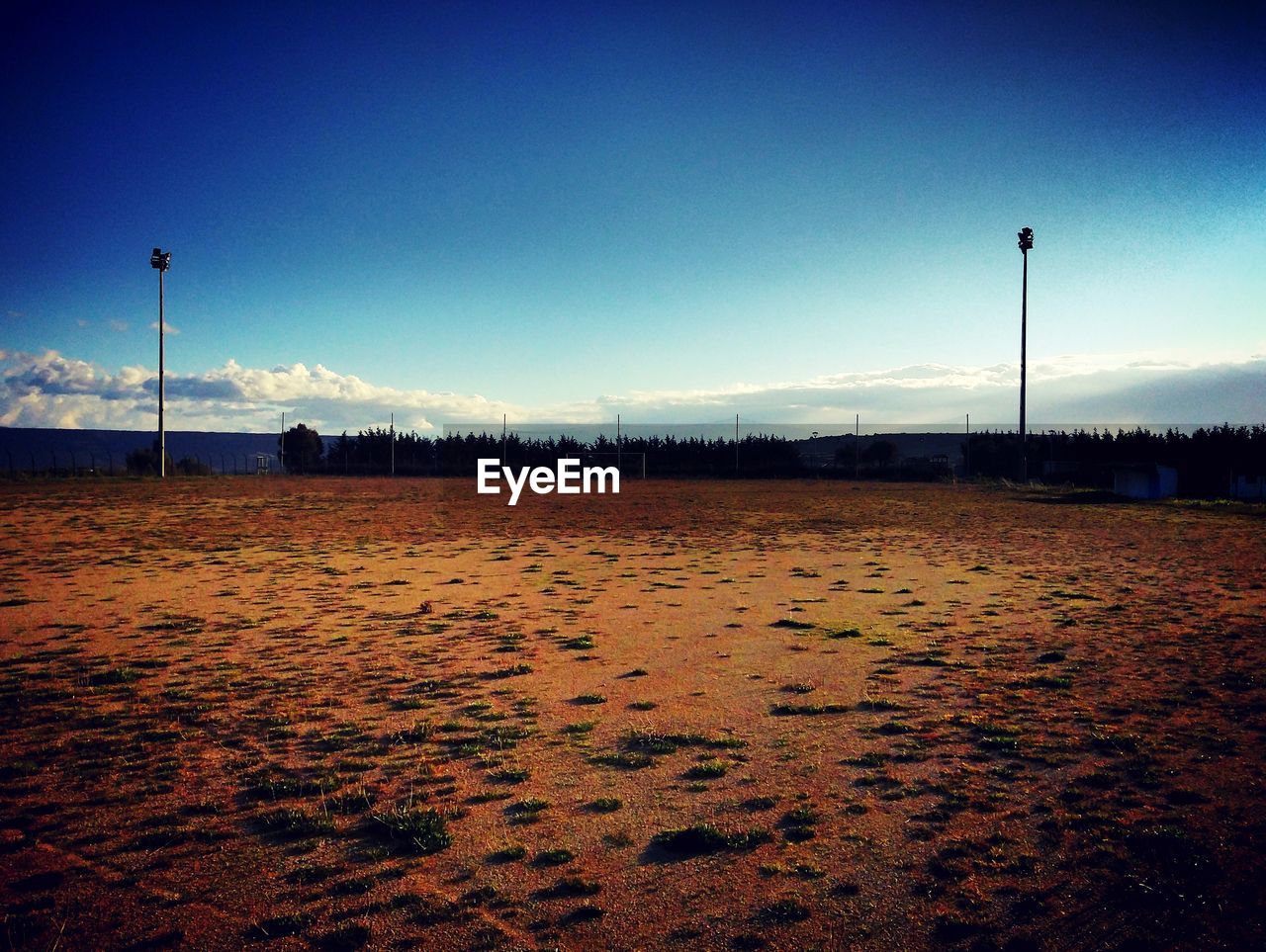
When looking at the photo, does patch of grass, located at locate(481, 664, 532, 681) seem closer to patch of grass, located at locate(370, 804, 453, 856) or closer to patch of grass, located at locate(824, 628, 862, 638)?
patch of grass, located at locate(370, 804, 453, 856)

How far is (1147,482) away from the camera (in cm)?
2442

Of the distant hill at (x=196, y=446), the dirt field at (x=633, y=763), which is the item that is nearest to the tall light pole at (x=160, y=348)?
the distant hill at (x=196, y=446)

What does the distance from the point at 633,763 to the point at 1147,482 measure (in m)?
25.7

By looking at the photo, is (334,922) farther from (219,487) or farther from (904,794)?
(219,487)

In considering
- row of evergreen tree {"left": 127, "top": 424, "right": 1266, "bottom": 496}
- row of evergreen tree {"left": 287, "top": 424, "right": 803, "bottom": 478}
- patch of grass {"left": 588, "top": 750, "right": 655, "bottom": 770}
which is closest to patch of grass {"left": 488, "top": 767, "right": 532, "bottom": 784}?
patch of grass {"left": 588, "top": 750, "right": 655, "bottom": 770}

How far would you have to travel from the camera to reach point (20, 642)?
7.04 meters

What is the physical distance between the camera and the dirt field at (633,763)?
3021mm

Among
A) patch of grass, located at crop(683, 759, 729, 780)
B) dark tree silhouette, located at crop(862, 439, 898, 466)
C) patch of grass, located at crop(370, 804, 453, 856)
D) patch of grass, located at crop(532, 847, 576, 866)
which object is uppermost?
dark tree silhouette, located at crop(862, 439, 898, 466)

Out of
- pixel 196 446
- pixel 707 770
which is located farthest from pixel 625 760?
pixel 196 446

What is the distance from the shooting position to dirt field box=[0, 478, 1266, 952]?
302 centimetres

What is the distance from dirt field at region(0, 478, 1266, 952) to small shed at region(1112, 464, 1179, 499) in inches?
634

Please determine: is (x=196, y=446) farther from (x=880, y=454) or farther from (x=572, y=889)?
(x=572, y=889)

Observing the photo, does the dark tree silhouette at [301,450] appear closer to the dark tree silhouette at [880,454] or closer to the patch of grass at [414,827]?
the dark tree silhouette at [880,454]

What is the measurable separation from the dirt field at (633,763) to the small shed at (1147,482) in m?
16.1
